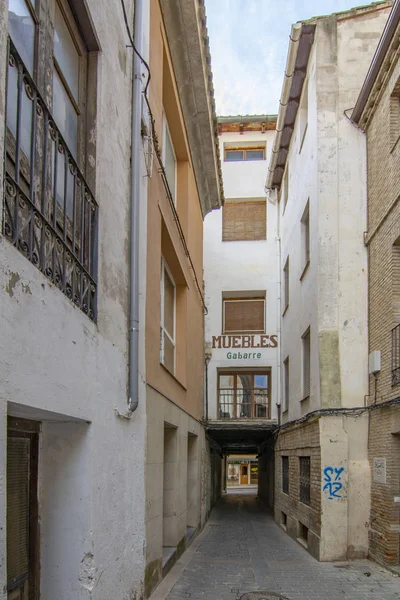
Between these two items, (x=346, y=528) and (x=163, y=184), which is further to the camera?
(x=346, y=528)

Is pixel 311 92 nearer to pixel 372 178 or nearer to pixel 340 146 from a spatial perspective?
pixel 340 146

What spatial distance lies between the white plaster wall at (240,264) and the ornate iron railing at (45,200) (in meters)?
15.5

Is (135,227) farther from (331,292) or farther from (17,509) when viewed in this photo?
(331,292)

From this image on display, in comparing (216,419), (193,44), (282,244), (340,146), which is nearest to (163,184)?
(193,44)

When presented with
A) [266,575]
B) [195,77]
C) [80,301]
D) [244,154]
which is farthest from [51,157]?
[244,154]

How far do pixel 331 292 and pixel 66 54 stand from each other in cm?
793

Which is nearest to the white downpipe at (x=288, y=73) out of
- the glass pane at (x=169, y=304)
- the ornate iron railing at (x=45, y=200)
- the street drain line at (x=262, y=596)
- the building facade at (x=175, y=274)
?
the building facade at (x=175, y=274)

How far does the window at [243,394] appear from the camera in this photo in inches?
787

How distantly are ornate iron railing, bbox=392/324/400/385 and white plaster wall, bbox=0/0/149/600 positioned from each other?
4716 mm

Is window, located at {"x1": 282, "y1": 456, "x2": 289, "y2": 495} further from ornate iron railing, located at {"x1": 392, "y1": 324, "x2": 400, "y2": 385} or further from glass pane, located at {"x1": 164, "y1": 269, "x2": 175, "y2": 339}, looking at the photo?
ornate iron railing, located at {"x1": 392, "y1": 324, "x2": 400, "y2": 385}

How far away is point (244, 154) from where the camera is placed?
22203 millimetres

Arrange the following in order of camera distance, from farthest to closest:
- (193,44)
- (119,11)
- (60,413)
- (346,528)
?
(346,528) → (193,44) → (119,11) → (60,413)

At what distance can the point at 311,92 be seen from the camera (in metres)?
13.3

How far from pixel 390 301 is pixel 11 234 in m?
7.99
